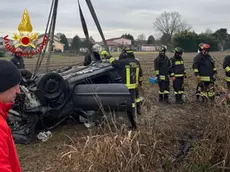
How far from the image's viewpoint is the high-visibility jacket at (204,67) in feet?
26.4

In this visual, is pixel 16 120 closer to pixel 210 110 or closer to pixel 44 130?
pixel 44 130

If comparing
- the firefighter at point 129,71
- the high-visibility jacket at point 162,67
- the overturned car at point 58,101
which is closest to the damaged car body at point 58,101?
the overturned car at point 58,101

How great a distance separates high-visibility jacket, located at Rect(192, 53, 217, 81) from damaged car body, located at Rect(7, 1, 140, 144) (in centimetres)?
331

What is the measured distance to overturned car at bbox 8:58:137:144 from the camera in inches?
194

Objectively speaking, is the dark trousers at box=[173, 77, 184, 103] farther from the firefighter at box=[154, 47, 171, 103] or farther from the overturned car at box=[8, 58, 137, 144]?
the overturned car at box=[8, 58, 137, 144]

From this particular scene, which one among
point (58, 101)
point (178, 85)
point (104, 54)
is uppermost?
point (104, 54)

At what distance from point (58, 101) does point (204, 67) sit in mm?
4340

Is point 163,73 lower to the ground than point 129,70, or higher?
lower

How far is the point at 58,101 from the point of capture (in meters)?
5.30

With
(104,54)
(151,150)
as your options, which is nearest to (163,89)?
(104,54)

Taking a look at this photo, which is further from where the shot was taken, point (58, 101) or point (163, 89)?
point (163, 89)

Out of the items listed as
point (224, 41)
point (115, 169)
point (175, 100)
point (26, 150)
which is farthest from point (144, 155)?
point (224, 41)

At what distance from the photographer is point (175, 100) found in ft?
29.0

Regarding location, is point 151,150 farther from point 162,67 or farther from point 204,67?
point 162,67
